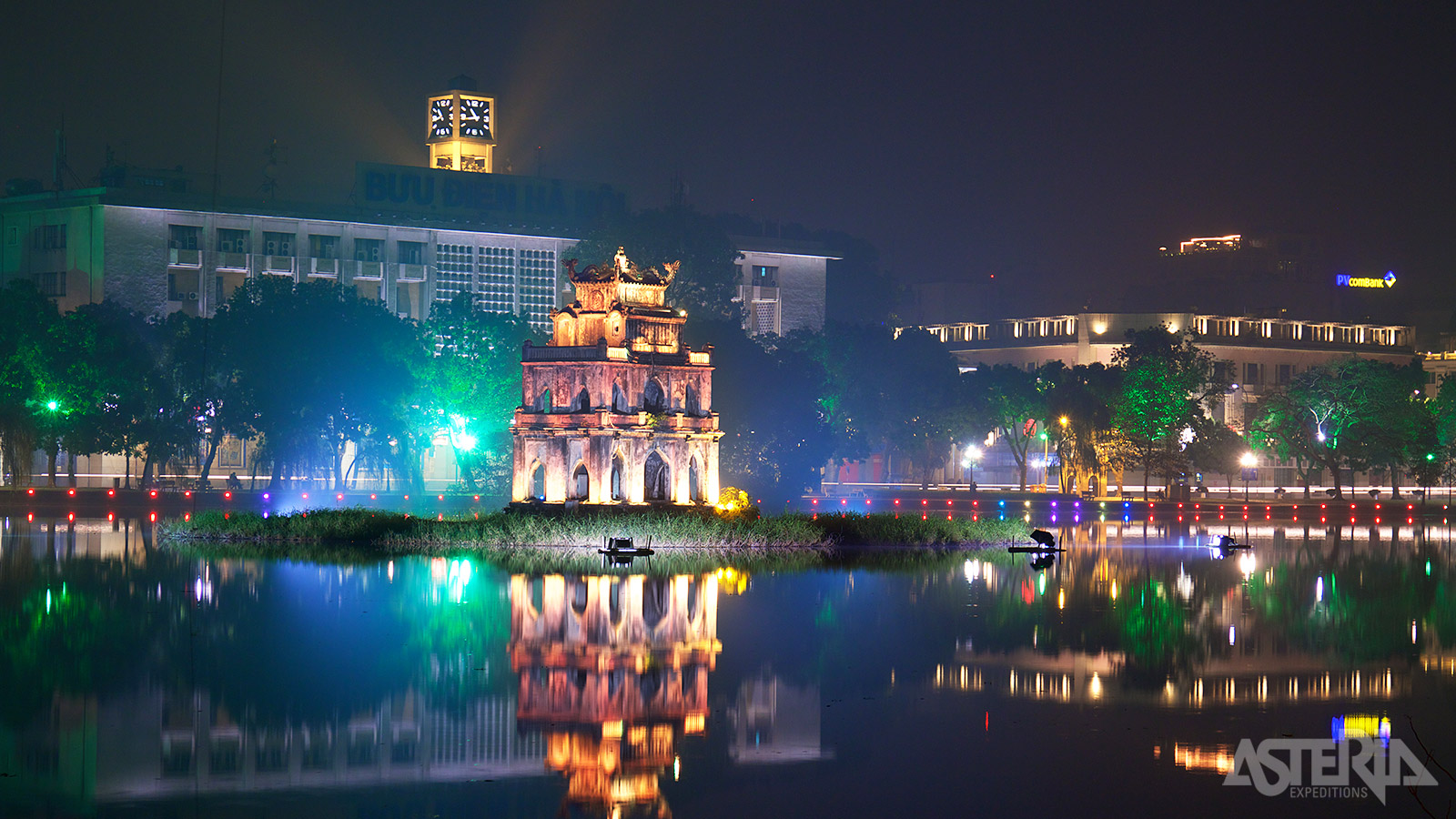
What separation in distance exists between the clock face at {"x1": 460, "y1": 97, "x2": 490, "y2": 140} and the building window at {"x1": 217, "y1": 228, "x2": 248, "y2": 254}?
2385cm

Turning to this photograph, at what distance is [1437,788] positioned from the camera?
16469mm

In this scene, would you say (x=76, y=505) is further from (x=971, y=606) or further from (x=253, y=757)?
(x=253, y=757)

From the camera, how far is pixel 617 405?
52.7 metres

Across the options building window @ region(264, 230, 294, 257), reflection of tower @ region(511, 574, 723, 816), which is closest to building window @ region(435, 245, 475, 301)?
building window @ region(264, 230, 294, 257)

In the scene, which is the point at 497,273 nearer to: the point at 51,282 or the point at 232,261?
the point at 232,261

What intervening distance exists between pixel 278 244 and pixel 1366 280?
116 metres

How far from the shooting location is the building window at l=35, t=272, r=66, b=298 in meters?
112

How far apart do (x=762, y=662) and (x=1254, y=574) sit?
2155 centimetres

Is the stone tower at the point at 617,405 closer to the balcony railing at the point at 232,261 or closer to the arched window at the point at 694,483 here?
the arched window at the point at 694,483

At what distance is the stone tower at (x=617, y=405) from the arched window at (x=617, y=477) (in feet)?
0.17

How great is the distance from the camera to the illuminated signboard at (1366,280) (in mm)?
171000

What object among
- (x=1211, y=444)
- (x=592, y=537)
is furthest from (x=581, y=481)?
(x=1211, y=444)

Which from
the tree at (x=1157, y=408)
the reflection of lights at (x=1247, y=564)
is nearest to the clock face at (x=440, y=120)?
the tree at (x=1157, y=408)

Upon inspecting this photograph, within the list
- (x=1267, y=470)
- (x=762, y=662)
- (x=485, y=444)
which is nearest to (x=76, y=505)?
(x=485, y=444)
